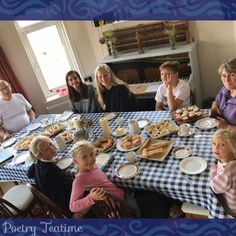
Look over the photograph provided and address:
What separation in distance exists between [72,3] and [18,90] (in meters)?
3.08

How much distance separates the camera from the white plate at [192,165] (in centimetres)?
176

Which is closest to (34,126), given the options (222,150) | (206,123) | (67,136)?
(67,136)

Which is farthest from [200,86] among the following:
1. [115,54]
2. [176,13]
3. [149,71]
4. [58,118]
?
[176,13]

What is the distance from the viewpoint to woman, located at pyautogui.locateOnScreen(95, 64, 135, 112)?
2.91 m

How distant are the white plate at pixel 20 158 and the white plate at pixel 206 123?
1.51 metres

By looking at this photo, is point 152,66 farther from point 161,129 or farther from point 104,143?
point 104,143

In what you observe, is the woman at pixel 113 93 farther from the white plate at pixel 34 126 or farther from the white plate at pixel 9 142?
the white plate at pixel 9 142

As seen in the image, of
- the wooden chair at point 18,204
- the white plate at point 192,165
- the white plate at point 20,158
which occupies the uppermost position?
the white plate at point 20,158

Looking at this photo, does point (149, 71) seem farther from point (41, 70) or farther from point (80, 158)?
point (80, 158)

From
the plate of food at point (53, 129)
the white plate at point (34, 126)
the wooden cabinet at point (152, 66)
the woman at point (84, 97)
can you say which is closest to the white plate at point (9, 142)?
the white plate at point (34, 126)

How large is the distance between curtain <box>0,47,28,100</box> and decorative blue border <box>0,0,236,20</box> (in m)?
2.84

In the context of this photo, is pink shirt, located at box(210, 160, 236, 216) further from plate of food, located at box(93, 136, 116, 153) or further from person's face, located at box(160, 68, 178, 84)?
person's face, located at box(160, 68, 178, 84)

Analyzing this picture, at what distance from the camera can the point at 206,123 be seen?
2203 mm

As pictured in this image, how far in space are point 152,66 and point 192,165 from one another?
2.10 m
